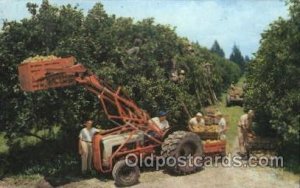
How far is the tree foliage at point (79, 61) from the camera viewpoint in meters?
18.4

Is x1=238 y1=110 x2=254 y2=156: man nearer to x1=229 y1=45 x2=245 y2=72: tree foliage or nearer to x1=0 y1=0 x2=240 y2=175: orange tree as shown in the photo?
x1=0 y1=0 x2=240 y2=175: orange tree

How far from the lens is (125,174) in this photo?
16078mm

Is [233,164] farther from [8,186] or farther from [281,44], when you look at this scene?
[8,186]

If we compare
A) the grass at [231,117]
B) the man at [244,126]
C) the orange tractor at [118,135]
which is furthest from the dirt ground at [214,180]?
the grass at [231,117]

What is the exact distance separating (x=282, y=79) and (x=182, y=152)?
4.41 meters

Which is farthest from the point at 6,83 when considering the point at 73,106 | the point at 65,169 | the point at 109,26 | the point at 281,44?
the point at 281,44

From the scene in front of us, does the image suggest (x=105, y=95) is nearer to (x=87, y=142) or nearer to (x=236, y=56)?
(x=87, y=142)

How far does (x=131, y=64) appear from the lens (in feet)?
68.5

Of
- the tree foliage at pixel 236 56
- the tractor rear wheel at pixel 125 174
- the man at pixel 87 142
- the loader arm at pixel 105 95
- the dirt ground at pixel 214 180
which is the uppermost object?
the tree foliage at pixel 236 56

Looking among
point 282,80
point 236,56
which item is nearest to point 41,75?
point 282,80

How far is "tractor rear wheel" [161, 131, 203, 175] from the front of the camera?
16.4 m

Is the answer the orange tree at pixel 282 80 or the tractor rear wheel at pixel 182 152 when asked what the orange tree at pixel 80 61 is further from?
the orange tree at pixel 282 80

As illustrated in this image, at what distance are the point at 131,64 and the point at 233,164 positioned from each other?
5793 mm

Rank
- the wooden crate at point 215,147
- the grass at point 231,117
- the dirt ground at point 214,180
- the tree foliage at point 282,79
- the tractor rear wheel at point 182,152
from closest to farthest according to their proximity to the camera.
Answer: the dirt ground at point 214,180, the tractor rear wheel at point 182,152, the tree foliage at point 282,79, the wooden crate at point 215,147, the grass at point 231,117
